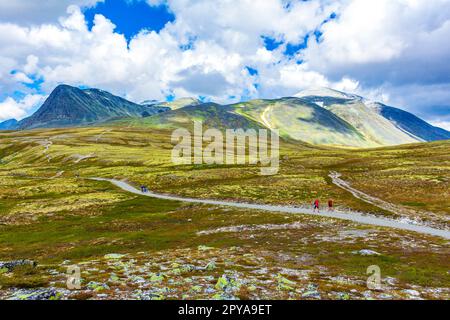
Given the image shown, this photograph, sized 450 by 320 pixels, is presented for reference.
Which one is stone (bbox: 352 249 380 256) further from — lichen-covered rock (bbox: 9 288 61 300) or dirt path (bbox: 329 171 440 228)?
lichen-covered rock (bbox: 9 288 61 300)

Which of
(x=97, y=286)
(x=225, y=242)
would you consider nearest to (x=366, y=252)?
(x=225, y=242)

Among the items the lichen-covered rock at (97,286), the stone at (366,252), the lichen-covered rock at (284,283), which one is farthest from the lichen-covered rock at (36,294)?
the stone at (366,252)

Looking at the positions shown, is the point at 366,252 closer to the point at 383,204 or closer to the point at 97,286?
the point at 97,286

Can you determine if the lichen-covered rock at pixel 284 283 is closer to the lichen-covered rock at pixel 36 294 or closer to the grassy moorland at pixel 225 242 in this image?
the grassy moorland at pixel 225 242

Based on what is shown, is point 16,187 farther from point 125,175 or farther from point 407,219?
point 407,219

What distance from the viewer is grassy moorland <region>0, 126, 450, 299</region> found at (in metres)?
19.4

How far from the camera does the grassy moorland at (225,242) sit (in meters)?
19.4

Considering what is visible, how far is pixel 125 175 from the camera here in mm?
130000
